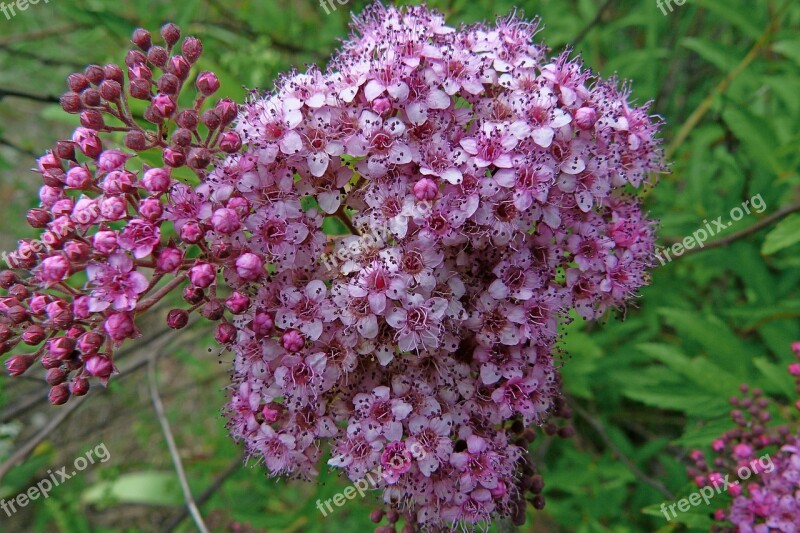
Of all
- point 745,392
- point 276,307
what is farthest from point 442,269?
point 745,392

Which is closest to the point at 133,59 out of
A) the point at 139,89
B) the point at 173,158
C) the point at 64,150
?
the point at 139,89

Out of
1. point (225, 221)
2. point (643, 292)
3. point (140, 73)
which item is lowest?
point (643, 292)

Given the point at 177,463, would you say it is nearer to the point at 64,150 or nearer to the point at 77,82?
the point at 64,150

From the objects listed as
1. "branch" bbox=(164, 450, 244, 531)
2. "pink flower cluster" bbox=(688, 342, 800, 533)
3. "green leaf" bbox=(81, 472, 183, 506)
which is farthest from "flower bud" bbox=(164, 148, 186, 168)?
"green leaf" bbox=(81, 472, 183, 506)

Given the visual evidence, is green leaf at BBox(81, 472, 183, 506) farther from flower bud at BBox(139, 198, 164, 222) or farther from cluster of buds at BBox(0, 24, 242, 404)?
flower bud at BBox(139, 198, 164, 222)

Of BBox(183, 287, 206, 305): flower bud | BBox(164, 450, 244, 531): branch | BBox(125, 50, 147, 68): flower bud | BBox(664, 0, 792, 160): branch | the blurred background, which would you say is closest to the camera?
BBox(183, 287, 206, 305): flower bud

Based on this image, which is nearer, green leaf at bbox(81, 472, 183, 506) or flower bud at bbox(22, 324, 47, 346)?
flower bud at bbox(22, 324, 47, 346)

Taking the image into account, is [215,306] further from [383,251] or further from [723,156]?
[723,156]

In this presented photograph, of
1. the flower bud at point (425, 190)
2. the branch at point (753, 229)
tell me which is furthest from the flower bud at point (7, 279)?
the branch at point (753, 229)
